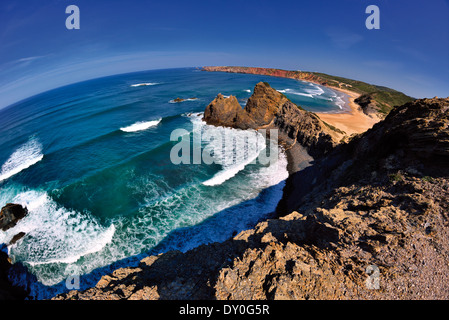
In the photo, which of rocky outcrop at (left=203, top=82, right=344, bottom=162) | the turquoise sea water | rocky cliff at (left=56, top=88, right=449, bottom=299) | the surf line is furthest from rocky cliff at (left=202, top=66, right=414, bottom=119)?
the turquoise sea water

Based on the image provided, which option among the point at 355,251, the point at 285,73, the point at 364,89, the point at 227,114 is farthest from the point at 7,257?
the point at 285,73

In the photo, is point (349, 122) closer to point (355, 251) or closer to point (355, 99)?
point (355, 251)

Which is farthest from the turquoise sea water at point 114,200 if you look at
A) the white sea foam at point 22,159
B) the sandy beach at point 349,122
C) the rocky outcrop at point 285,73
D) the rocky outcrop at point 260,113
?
the rocky outcrop at point 285,73

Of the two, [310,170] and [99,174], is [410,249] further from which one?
[99,174]

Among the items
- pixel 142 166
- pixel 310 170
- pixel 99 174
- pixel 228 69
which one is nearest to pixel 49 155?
pixel 99 174

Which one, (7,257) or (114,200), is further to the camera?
(114,200)

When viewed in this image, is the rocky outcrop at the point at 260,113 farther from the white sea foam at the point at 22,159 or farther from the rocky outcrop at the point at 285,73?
the rocky outcrop at the point at 285,73
